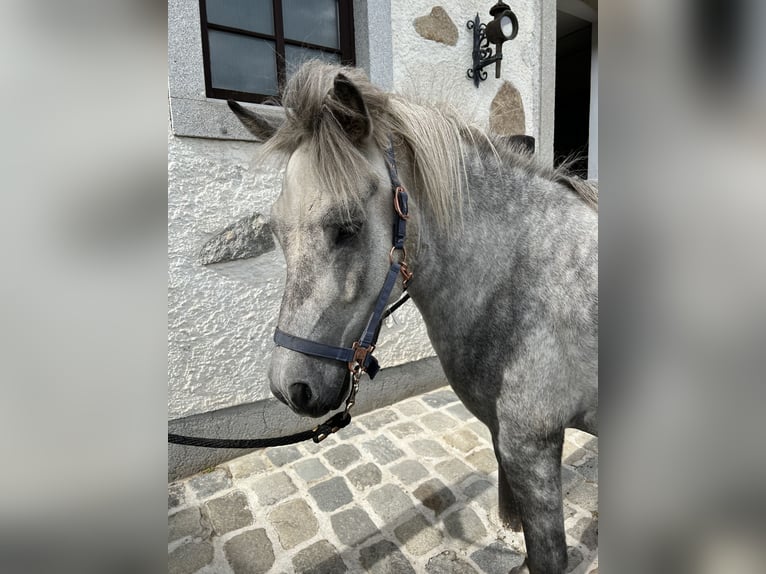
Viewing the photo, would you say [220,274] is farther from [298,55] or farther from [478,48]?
[478,48]

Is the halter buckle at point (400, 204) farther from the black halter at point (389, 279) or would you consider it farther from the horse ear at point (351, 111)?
the horse ear at point (351, 111)

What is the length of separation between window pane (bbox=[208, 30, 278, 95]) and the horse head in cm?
167

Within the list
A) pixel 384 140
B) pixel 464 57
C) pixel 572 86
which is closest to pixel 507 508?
pixel 384 140

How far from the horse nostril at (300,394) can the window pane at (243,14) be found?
7.72 ft

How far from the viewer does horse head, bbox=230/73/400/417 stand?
1.06 metres

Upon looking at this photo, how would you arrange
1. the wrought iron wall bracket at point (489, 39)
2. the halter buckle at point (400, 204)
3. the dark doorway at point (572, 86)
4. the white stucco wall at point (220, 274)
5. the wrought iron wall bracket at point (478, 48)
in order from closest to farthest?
the halter buckle at point (400, 204)
the white stucco wall at point (220, 274)
the wrought iron wall bracket at point (489, 39)
the wrought iron wall bracket at point (478, 48)
the dark doorway at point (572, 86)

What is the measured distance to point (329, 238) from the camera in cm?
107

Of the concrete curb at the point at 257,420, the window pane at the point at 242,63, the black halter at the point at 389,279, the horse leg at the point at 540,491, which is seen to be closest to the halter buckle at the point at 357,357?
the black halter at the point at 389,279

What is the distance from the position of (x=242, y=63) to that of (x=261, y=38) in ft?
0.67

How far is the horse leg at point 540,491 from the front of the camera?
124cm

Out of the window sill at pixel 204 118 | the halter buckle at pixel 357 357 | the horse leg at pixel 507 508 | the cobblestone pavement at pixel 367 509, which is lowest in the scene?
the cobblestone pavement at pixel 367 509

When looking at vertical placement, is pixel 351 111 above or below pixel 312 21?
below

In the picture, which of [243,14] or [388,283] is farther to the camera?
[243,14]
